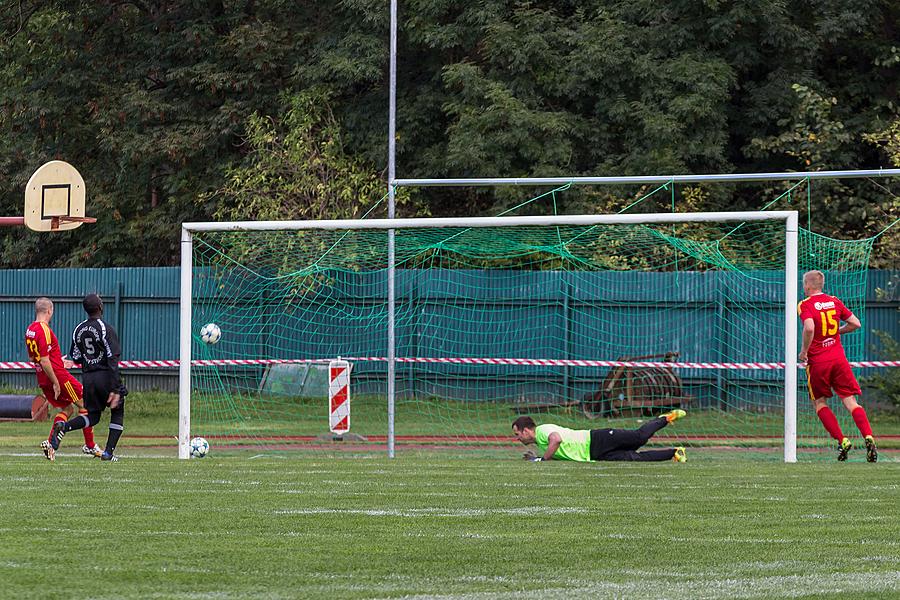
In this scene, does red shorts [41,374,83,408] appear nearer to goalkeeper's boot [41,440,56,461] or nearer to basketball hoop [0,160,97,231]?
goalkeeper's boot [41,440,56,461]

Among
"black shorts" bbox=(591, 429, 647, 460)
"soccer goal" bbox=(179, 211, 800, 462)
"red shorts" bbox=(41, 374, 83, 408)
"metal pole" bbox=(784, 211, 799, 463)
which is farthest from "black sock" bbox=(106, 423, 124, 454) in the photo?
"metal pole" bbox=(784, 211, 799, 463)

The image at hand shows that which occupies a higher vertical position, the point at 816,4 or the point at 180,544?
the point at 816,4

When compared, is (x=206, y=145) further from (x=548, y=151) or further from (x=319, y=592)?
(x=319, y=592)

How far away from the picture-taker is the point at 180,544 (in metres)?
7.71

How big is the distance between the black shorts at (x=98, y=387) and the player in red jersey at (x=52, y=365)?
9.3 inches

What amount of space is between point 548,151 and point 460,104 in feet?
8.20

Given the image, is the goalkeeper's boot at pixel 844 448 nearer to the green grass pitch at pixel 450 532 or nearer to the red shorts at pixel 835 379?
the red shorts at pixel 835 379

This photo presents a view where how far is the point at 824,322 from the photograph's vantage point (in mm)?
15117

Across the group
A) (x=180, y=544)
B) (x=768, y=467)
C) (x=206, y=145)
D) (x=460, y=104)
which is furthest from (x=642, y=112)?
(x=180, y=544)

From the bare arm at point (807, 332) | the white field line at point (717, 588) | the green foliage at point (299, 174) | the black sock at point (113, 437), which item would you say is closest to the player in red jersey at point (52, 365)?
the black sock at point (113, 437)

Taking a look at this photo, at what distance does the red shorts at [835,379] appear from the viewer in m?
15.2

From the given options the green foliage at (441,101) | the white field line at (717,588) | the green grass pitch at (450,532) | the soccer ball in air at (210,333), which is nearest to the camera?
the white field line at (717,588)

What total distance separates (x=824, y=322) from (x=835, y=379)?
1.99 feet

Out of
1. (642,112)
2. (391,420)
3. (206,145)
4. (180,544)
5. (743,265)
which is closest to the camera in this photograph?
(180,544)
